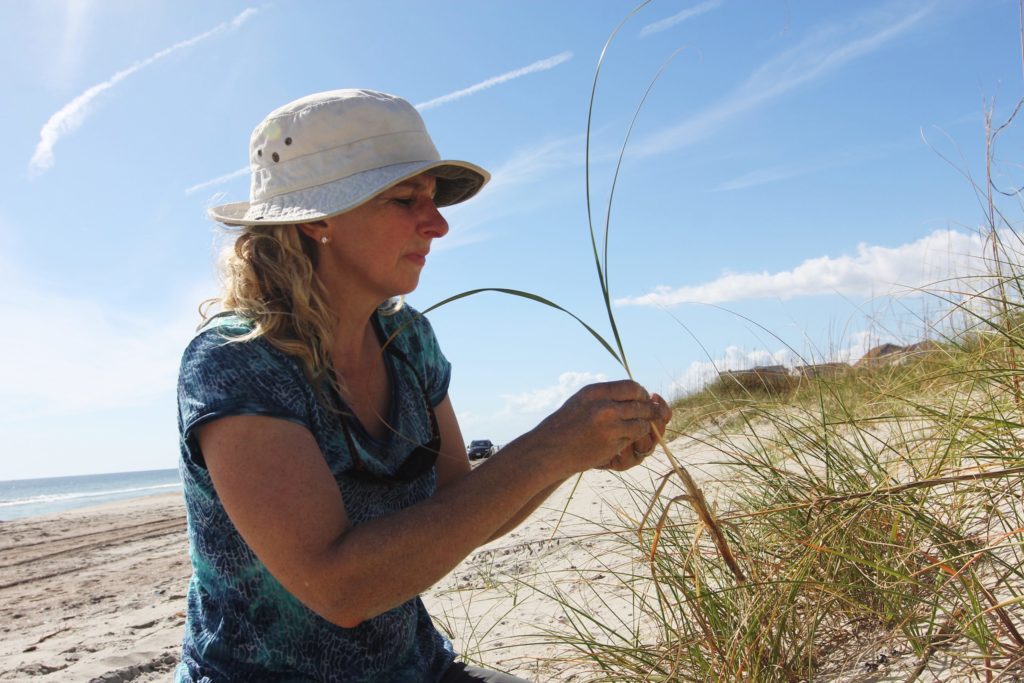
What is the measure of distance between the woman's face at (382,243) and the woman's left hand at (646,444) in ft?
1.91

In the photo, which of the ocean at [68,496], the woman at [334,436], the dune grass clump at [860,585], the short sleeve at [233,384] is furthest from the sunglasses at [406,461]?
the ocean at [68,496]

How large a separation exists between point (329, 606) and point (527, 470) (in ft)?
1.31

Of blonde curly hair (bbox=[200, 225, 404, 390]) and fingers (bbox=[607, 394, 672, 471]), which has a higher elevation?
blonde curly hair (bbox=[200, 225, 404, 390])

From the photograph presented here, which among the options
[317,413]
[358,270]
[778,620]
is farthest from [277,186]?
[778,620]

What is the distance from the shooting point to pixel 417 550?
1.32 meters

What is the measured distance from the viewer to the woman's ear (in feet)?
5.50

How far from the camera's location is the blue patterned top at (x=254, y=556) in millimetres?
1430

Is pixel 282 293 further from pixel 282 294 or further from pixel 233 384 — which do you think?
pixel 233 384

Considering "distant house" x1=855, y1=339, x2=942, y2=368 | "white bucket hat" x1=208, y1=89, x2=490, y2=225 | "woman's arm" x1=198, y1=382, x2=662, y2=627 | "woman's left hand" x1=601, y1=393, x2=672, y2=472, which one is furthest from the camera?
"distant house" x1=855, y1=339, x2=942, y2=368

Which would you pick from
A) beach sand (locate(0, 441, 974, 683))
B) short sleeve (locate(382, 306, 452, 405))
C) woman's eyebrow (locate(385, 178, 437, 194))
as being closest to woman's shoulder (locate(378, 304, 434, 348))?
short sleeve (locate(382, 306, 452, 405))

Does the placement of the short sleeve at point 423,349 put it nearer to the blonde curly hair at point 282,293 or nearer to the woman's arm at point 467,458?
the woman's arm at point 467,458

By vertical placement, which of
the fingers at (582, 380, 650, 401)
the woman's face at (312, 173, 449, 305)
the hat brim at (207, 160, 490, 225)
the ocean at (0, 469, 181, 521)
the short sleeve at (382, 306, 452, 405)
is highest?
the ocean at (0, 469, 181, 521)

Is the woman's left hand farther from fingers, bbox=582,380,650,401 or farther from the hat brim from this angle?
the hat brim

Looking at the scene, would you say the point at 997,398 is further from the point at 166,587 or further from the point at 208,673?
the point at 166,587
